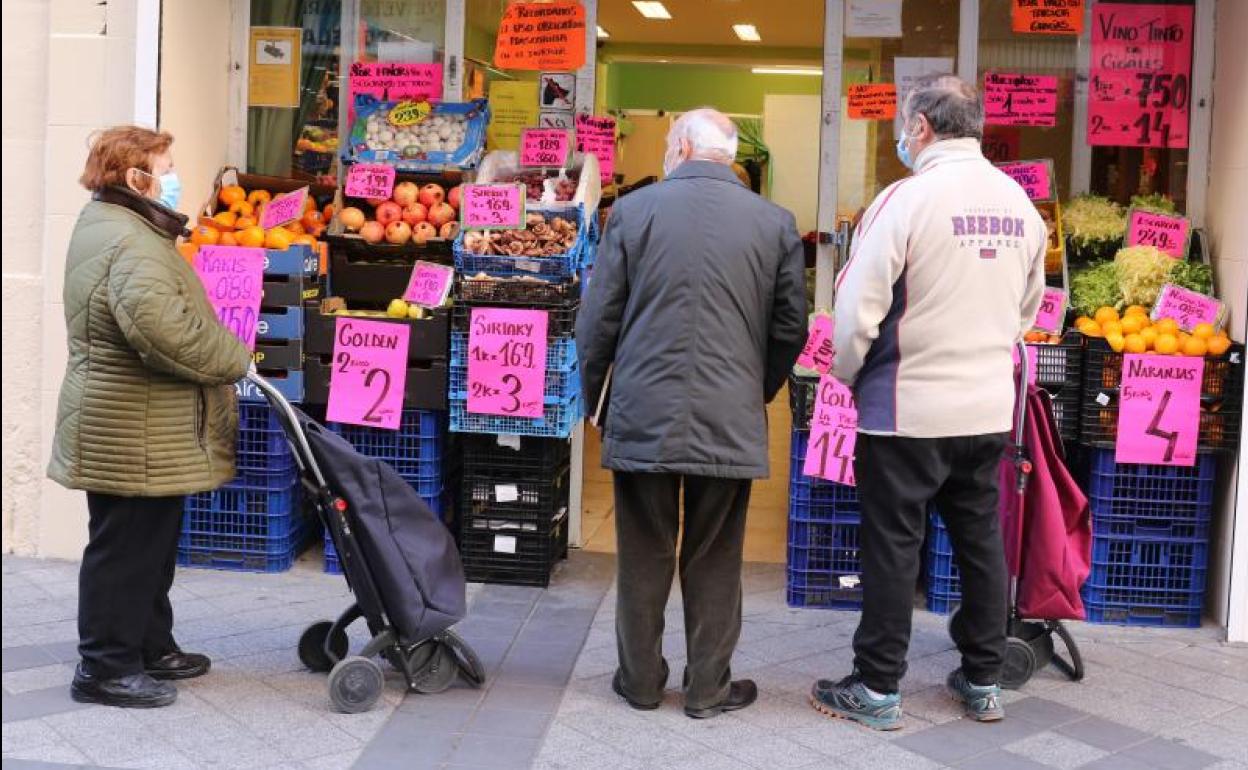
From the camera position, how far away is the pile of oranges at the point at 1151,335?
5957mm

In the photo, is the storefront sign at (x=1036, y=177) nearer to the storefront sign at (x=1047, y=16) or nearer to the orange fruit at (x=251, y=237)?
the storefront sign at (x=1047, y=16)

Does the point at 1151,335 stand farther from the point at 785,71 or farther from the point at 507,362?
the point at 785,71

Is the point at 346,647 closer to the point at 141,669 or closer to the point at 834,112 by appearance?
the point at 141,669

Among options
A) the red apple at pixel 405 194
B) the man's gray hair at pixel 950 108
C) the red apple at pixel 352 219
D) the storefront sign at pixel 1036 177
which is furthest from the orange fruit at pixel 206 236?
the storefront sign at pixel 1036 177

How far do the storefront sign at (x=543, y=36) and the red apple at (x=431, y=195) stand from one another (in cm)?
74

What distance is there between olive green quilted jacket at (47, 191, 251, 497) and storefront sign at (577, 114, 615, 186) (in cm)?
290

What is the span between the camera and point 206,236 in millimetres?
6582

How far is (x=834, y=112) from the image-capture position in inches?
276

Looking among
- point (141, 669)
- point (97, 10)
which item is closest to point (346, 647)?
point (141, 669)

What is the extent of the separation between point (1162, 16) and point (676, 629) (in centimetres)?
370

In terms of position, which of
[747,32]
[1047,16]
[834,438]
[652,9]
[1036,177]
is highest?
[747,32]

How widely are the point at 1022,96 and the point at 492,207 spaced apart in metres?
2.60

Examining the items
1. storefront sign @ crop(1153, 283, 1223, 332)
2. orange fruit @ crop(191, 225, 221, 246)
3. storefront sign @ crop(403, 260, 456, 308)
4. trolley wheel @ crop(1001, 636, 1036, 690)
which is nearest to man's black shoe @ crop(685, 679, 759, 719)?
trolley wheel @ crop(1001, 636, 1036, 690)

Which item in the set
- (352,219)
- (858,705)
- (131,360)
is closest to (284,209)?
(352,219)
